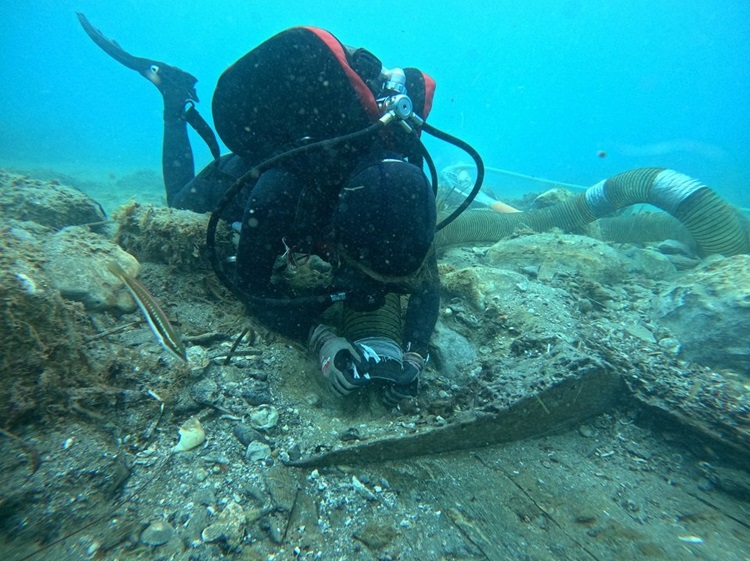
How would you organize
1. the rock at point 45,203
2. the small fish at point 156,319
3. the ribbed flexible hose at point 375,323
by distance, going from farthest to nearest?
1. the rock at point 45,203
2. the ribbed flexible hose at point 375,323
3. the small fish at point 156,319

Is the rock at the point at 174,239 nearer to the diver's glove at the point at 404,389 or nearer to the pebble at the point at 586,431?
the diver's glove at the point at 404,389

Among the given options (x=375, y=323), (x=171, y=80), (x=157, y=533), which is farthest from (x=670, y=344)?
(x=171, y=80)

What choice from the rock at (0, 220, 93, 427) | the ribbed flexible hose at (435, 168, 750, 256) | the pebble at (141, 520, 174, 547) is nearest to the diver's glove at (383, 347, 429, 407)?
the pebble at (141, 520, 174, 547)

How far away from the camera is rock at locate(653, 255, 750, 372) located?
11.4 feet

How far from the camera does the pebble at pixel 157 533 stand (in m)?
1.50

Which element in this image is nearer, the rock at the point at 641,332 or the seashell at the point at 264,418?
the seashell at the point at 264,418

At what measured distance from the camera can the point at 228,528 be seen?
161 cm

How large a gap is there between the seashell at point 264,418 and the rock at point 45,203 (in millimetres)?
4551

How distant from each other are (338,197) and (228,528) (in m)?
2.12

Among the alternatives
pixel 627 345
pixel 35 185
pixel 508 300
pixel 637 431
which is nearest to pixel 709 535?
pixel 637 431

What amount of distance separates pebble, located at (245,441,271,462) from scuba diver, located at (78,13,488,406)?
690mm

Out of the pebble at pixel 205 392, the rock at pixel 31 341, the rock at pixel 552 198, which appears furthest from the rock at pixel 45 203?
the rock at pixel 552 198

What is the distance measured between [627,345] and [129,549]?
3682 millimetres

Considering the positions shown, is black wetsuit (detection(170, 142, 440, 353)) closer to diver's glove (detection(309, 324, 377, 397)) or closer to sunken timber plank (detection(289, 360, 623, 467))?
diver's glove (detection(309, 324, 377, 397))
